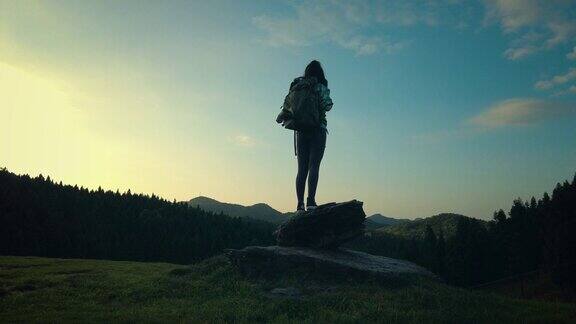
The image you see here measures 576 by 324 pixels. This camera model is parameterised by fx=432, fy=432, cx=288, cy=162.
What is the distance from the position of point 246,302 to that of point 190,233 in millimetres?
118045

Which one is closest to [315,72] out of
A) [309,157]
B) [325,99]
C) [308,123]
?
[325,99]

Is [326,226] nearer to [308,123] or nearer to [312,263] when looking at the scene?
[312,263]

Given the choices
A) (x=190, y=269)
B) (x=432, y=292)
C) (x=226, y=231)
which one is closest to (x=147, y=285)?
(x=190, y=269)

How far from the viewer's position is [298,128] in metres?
15.4

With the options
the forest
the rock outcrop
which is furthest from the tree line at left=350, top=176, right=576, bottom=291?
the rock outcrop

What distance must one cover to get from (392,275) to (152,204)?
142830 mm

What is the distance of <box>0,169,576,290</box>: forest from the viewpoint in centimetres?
7312

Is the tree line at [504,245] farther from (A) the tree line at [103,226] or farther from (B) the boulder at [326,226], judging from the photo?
(B) the boulder at [326,226]

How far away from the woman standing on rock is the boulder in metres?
0.51

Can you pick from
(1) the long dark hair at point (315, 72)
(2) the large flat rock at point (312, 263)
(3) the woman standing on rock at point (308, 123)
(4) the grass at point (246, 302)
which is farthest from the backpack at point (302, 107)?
(4) the grass at point (246, 302)

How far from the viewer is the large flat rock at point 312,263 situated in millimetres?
13164

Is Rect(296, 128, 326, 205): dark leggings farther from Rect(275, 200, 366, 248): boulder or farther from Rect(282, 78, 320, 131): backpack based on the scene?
Rect(275, 200, 366, 248): boulder

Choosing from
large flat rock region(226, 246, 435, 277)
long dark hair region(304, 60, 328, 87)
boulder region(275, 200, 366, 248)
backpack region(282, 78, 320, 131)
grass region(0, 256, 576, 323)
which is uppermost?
long dark hair region(304, 60, 328, 87)

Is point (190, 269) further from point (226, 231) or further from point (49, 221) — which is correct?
point (226, 231)
